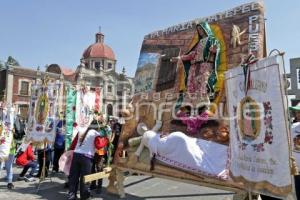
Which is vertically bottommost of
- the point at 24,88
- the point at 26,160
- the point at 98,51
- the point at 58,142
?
the point at 26,160

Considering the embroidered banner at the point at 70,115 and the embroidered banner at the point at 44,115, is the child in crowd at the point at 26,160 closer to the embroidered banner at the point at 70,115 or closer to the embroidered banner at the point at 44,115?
the embroidered banner at the point at 44,115

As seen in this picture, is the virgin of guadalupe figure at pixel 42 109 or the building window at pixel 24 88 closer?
the virgin of guadalupe figure at pixel 42 109

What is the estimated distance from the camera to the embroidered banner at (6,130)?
8.65 metres

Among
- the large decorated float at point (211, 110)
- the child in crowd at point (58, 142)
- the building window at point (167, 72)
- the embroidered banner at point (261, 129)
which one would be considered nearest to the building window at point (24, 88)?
the child in crowd at point (58, 142)

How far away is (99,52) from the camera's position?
57.3 m

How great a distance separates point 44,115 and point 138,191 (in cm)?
327

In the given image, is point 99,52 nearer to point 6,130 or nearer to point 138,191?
point 6,130

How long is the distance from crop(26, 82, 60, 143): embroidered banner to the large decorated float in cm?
249

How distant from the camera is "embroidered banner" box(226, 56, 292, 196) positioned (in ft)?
13.1

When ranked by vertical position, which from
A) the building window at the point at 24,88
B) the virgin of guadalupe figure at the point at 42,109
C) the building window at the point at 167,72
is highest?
the building window at the point at 24,88

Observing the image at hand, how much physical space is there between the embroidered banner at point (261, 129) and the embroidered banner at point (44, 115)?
5629 millimetres

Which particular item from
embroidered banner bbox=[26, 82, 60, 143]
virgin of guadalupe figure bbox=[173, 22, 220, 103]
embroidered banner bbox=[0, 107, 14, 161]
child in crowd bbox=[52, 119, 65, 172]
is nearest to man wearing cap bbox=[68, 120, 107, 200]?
virgin of guadalupe figure bbox=[173, 22, 220, 103]

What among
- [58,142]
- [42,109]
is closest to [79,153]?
[42,109]

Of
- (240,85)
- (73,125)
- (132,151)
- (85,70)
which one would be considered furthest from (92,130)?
(85,70)
